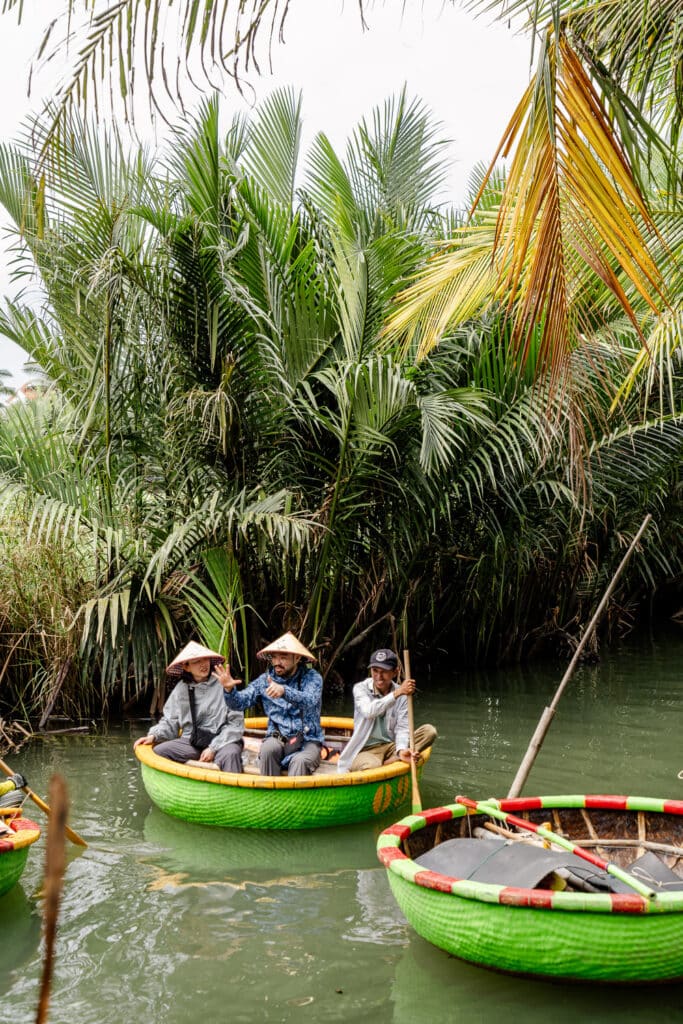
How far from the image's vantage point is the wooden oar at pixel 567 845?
4.10 m

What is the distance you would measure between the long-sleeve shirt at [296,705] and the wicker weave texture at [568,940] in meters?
2.98

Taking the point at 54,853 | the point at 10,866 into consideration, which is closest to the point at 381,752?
the point at 10,866

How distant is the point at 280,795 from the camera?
6398 millimetres

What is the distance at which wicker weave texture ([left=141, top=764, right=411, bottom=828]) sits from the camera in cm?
642

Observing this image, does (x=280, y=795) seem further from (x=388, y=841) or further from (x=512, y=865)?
(x=512, y=865)

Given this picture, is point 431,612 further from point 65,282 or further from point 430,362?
point 65,282

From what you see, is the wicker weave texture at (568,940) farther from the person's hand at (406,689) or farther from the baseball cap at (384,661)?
the baseball cap at (384,661)

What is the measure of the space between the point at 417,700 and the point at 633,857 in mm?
5838

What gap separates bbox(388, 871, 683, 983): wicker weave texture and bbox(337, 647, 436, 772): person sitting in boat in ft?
8.19

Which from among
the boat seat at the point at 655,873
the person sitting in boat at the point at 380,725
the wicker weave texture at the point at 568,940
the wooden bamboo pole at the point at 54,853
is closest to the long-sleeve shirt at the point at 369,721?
the person sitting in boat at the point at 380,725

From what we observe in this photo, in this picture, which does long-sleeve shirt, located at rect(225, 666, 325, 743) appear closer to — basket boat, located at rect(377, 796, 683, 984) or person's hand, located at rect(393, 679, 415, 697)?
person's hand, located at rect(393, 679, 415, 697)

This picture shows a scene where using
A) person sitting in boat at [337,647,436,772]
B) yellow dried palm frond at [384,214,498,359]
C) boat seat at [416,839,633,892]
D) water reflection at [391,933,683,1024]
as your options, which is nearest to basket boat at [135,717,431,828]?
person sitting in boat at [337,647,436,772]

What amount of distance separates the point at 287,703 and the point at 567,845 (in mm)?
3047

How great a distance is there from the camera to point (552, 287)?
12.5ft
